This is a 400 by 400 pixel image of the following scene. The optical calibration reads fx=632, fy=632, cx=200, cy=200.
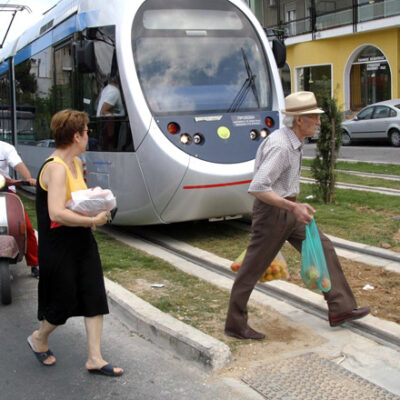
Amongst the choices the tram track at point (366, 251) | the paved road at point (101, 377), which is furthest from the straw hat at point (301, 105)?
the tram track at point (366, 251)

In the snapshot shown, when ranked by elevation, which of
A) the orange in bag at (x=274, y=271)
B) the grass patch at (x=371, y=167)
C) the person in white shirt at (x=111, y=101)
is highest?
the person in white shirt at (x=111, y=101)

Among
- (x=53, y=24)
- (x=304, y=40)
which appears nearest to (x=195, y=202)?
(x=53, y=24)

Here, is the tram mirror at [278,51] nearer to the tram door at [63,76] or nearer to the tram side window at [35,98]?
the tram door at [63,76]

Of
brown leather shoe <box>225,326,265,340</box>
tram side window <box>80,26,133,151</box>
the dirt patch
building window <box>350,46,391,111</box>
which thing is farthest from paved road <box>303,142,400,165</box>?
brown leather shoe <box>225,326,265,340</box>

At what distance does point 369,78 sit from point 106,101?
27.3 metres

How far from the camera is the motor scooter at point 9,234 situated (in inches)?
226

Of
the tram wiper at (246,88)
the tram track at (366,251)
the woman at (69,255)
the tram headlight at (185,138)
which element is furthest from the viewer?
the tram wiper at (246,88)

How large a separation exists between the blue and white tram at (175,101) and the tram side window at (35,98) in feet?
6.73

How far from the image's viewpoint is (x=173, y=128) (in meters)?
7.32

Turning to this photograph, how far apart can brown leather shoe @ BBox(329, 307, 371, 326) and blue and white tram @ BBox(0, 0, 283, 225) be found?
2.98 metres

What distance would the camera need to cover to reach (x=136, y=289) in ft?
19.2

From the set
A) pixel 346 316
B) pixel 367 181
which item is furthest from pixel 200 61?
pixel 367 181

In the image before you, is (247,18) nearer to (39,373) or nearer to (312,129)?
(312,129)

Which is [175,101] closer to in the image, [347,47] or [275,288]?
[275,288]
